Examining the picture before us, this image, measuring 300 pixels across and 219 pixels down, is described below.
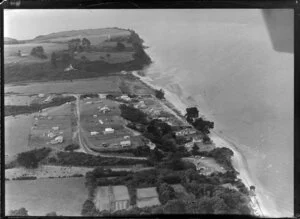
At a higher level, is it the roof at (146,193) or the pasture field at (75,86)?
the pasture field at (75,86)

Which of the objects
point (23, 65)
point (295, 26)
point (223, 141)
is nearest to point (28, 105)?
point (23, 65)

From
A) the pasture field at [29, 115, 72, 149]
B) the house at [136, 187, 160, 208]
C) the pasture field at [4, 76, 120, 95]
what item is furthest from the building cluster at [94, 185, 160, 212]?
the pasture field at [4, 76, 120, 95]

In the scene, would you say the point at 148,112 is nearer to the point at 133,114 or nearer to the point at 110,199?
the point at 133,114

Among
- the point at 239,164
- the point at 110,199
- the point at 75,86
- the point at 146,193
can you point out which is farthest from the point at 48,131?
the point at 239,164

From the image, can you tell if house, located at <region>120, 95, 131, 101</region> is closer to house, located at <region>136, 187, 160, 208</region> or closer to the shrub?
the shrub

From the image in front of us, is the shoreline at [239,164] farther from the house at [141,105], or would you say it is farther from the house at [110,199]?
the house at [110,199]

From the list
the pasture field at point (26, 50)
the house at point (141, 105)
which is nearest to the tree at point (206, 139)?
the house at point (141, 105)

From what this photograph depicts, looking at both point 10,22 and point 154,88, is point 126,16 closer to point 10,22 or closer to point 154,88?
point 154,88

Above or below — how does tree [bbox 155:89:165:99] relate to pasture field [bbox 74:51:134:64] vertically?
below

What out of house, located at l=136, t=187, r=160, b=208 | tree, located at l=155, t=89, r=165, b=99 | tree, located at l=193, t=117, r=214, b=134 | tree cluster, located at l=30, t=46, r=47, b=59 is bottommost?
house, located at l=136, t=187, r=160, b=208

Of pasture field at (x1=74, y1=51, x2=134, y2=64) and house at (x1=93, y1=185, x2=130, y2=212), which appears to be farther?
pasture field at (x1=74, y1=51, x2=134, y2=64)
